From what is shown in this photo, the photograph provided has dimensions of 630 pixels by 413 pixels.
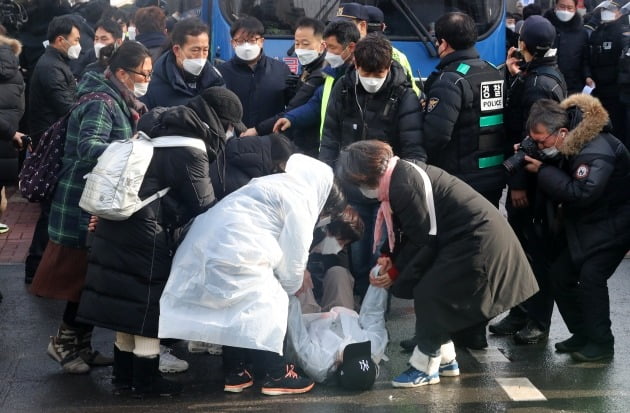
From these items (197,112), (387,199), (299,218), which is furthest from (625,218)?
(197,112)

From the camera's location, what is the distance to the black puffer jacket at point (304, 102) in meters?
7.28

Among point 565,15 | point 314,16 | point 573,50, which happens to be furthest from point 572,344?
point 565,15

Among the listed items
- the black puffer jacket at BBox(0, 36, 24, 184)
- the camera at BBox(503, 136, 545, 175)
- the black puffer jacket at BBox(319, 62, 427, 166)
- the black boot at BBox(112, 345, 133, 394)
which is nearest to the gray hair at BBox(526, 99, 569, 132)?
the camera at BBox(503, 136, 545, 175)

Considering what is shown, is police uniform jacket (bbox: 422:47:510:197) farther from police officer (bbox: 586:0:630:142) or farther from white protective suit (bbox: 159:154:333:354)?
police officer (bbox: 586:0:630:142)

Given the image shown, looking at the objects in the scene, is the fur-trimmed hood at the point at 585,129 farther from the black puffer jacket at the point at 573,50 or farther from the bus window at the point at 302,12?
the black puffer jacket at the point at 573,50

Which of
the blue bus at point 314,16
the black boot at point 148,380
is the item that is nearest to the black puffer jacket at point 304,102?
the blue bus at point 314,16

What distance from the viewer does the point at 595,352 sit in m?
6.04

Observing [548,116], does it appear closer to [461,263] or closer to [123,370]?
→ [461,263]

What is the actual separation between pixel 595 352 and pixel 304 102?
8.46 feet

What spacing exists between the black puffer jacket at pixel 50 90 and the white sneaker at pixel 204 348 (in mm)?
2670

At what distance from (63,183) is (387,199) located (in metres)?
1.80

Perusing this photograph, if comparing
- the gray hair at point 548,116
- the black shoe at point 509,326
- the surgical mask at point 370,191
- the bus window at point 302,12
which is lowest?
the black shoe at point 509,326

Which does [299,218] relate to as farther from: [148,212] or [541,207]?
[541,207]

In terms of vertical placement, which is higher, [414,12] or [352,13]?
[352,13]
